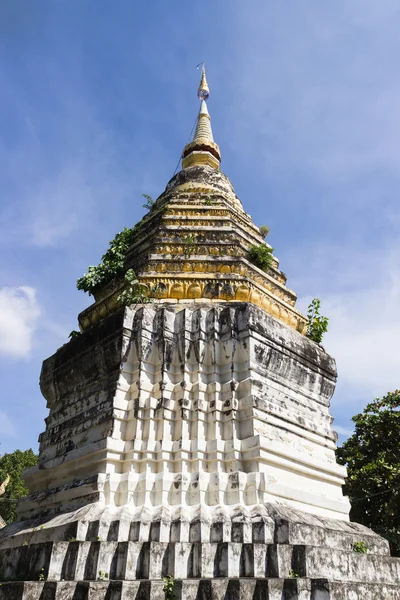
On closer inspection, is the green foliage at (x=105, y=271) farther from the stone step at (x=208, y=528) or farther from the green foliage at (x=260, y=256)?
the stone step at (x=208, y=528)

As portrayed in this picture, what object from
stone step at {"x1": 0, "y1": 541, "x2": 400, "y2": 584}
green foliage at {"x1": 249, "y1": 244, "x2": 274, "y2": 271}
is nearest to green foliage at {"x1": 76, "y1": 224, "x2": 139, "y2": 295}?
green foliage at {"x1": 249, "y1": 244, "x2": 274, "y2": 271}

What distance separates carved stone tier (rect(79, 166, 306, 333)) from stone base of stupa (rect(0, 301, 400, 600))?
2.04 feet

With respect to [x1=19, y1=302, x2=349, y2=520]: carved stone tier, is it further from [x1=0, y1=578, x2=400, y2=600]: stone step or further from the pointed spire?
the pointed spire

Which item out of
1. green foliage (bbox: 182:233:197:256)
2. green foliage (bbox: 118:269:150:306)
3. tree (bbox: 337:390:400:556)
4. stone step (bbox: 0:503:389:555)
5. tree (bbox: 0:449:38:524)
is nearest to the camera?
stone step (bbox: 0:503:389:555)

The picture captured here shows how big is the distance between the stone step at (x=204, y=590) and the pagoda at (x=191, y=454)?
2 cm

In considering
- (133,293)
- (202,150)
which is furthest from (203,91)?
(133,293)

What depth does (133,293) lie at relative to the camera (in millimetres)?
10320

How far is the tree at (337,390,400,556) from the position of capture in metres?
18.0

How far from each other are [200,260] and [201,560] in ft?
19.6

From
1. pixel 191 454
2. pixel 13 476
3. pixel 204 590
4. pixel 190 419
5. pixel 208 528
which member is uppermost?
pixel 13 476

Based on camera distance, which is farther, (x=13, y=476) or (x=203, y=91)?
(x=13, y=476)

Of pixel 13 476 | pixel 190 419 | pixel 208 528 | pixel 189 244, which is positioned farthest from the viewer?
pixel 13 476

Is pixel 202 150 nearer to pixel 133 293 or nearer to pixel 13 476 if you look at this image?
pixel 133 293

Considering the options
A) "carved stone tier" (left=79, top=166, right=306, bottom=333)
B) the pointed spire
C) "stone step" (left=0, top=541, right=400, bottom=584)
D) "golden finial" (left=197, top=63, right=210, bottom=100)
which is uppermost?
"golden finial" (left=197, top=63, right=210, bottom=100)
